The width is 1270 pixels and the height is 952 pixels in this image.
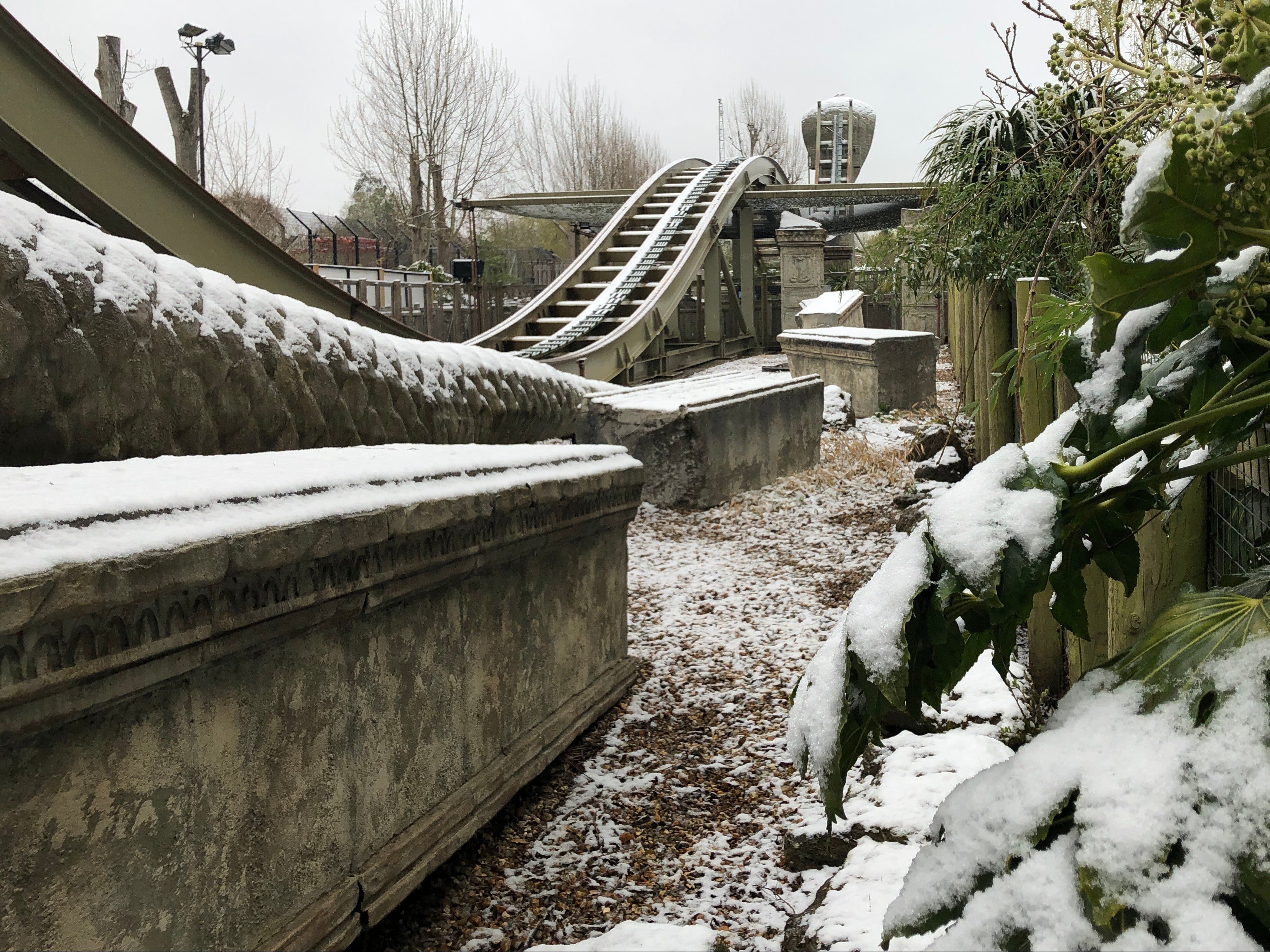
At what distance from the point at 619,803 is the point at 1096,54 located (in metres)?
2.35

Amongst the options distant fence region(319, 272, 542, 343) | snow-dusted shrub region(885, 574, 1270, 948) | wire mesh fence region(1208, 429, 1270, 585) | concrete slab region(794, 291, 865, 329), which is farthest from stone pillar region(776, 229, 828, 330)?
snow-dusted shrub region(885, 574, 1270, 948)

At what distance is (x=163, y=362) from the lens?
199cm

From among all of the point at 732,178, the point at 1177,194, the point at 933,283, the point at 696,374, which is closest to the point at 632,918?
the point at 1177,194

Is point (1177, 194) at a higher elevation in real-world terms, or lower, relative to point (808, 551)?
higher

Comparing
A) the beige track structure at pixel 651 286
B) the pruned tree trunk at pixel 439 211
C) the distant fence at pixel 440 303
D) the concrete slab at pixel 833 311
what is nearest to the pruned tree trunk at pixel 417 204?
the pruned tree trunk at pixel 439 211

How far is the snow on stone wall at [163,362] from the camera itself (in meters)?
1.73

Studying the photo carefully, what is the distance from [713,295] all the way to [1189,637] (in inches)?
568

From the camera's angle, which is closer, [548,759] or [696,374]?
[548,759]

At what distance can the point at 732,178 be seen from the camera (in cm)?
1509

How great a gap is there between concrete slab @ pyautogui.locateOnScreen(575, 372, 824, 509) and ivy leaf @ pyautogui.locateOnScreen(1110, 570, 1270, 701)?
4.54m

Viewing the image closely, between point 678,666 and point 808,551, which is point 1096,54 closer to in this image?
point 678,666

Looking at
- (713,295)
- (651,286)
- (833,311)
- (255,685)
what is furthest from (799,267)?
(255,685)

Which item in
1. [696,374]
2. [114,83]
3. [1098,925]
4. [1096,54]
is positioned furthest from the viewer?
[114,83]

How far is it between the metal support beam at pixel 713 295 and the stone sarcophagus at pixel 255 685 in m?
12.5
